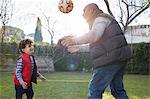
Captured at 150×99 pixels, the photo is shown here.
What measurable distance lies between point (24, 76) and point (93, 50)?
1433 millimetres

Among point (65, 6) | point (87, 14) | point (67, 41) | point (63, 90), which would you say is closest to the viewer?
point (67, 41)

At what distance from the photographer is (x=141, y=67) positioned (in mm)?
21938

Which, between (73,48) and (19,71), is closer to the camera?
(73,48)

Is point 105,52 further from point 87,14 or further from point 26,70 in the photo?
point 26,70

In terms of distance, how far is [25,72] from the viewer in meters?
5.31

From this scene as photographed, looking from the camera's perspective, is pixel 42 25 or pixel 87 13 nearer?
pixel 87 13

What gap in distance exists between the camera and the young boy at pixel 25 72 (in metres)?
5.25

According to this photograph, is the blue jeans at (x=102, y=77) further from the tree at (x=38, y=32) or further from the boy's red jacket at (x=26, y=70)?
the tree at (x=38, y=32)

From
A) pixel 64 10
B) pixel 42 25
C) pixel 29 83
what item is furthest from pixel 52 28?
pixel 29 83

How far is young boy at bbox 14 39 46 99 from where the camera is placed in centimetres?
525

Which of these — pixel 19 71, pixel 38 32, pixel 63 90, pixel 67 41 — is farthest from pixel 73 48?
pixel 38 32

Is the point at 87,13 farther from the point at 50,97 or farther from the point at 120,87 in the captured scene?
the point at 50,97

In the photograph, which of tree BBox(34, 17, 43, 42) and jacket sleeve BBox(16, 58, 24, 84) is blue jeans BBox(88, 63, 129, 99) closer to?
jacket sleeve BBox(16, 58, 24, 84)

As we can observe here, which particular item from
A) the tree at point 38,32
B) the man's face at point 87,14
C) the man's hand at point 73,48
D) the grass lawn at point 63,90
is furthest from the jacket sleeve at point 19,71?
the tree at point 38,32
